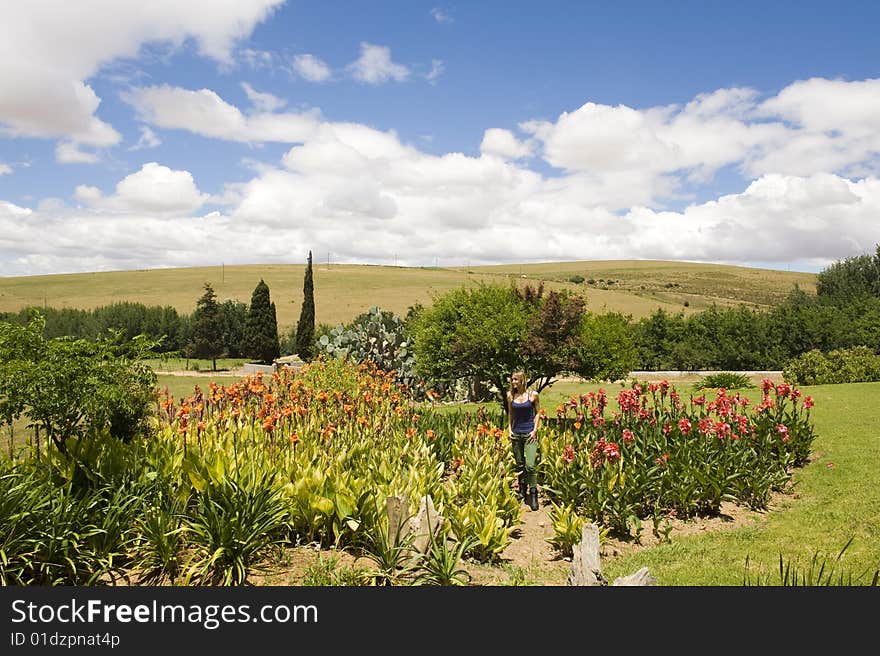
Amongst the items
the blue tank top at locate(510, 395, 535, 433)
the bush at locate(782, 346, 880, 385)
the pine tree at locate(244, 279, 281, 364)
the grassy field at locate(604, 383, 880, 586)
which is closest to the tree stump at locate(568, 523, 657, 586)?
the grassy field at locate(604, 383, 880, 586)

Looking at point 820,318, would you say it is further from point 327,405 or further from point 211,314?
point 211,314

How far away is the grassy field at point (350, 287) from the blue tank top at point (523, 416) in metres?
48.2

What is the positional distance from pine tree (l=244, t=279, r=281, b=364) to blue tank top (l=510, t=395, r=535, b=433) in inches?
1173

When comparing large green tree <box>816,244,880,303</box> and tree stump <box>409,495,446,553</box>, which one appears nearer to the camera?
tree stump <box>409,495,446,553</box>

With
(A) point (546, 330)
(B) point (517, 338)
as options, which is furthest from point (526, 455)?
(B) point (517, 338)

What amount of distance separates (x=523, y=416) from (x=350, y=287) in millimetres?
72005

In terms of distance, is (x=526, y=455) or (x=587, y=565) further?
(x=526, y=455)

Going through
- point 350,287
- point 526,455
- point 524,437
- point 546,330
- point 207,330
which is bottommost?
point 526,455

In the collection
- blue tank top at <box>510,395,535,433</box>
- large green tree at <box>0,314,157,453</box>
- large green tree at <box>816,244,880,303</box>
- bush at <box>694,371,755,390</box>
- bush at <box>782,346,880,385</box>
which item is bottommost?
bush at <box>694,371,755,390</box>

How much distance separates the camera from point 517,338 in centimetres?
1097

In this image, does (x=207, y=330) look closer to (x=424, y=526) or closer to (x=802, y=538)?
(x=424, y=526)

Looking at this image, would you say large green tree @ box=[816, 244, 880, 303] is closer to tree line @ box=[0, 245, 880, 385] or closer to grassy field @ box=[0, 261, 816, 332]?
tree line @ box=[0, 245, 880, 385]

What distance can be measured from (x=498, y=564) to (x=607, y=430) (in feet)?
12.4

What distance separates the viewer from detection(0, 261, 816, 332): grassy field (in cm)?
6544
